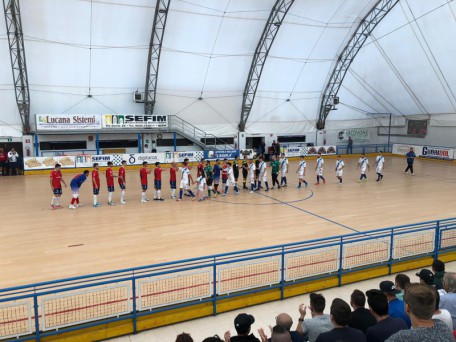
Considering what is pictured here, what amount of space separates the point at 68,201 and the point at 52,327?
10802 mm

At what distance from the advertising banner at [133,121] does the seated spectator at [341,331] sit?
80.6 feet

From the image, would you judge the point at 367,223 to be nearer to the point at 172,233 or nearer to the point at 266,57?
the point at 172,233

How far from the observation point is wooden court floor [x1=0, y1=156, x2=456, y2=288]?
9516 millimetres

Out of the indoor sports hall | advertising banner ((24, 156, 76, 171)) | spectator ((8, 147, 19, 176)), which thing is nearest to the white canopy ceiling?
the indoor sports hall

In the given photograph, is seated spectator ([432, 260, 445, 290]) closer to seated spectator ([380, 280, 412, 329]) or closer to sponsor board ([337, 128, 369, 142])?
seated spectator ([380, 280, 412, 329])

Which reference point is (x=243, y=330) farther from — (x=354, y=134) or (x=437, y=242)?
(x=354, y=134)

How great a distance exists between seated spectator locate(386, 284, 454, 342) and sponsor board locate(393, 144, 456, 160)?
3133 centimetres

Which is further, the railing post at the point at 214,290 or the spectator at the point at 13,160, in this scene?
the spectator at the point at 13,160

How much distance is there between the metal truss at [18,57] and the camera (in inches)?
789

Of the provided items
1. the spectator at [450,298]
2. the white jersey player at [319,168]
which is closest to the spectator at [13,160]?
the white jersey player at [319,168]

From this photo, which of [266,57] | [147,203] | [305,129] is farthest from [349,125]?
[147,203]

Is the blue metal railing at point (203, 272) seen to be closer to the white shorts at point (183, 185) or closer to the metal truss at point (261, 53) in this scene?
the white shorts at point (183, 185)

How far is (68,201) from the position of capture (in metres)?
16.0

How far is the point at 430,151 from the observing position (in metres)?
31.8
